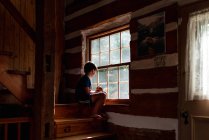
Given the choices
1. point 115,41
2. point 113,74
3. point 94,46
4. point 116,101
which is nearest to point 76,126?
point 116,101

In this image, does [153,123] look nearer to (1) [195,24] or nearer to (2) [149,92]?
(2) [149,92]

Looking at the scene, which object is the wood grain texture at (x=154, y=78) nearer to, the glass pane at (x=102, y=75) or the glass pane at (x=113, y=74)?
the glass pane at (x=113, y=74)

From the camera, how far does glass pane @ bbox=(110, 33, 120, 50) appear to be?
5129mm

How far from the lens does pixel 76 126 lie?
4.54 metres

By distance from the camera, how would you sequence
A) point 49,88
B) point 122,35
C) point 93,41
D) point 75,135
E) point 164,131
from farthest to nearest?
point 93,41 → point 122,35 → point 75,135 → point 164,131 → point 49,88

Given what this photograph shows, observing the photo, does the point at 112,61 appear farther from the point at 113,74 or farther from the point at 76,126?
the point at 76,126

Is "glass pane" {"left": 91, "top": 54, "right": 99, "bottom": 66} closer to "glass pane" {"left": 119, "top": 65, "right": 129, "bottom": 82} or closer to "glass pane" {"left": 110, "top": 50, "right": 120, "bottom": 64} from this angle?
"glass pane" {"left": 110, "top": 50, "right": 120, "bottom": 64}

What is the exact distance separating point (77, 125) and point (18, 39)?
7.29ft

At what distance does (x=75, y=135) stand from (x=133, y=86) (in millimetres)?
1233

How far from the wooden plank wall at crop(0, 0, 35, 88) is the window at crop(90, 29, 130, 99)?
1288mm

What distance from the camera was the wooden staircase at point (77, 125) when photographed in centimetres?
430

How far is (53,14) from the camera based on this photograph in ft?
11.1

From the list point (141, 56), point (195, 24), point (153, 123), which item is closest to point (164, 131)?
point (153, 123)

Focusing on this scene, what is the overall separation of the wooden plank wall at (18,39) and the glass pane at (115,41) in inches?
67.0
